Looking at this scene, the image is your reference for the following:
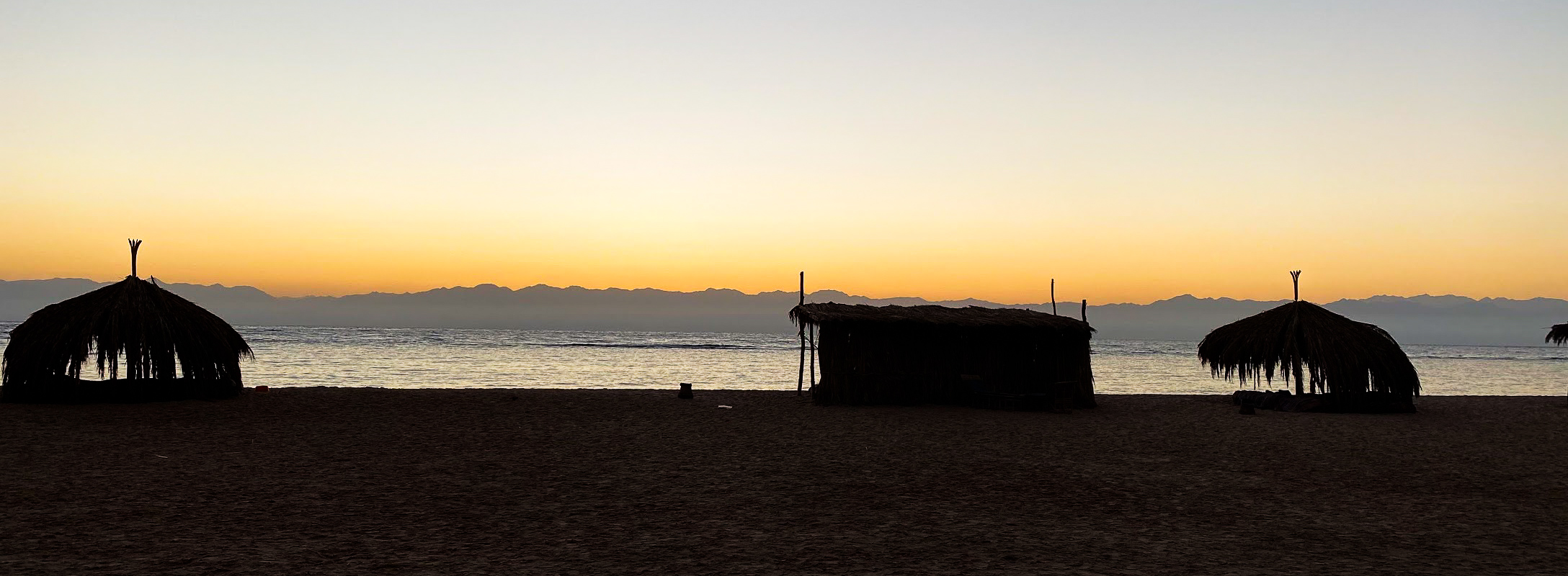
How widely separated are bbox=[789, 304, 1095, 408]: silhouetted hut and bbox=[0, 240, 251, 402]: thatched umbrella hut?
452 inches

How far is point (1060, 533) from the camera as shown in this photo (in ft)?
26.0

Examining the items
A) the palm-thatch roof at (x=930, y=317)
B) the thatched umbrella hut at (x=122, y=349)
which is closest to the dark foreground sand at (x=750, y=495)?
the thatched umbrella hut at (x=122, y=349)

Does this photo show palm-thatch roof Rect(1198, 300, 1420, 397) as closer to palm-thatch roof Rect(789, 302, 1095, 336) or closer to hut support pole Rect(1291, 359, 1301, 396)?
hut support pole Rect(1291, 359, 1301, 396)

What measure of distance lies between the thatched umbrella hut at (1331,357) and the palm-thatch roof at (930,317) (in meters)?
3.53

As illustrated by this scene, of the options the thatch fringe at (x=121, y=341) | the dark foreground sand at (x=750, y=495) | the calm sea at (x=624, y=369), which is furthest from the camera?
the calm sea at (x=624, y=369)

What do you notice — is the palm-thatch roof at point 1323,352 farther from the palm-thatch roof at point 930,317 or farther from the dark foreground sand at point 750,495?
the palm-thatch roof at point 930,317

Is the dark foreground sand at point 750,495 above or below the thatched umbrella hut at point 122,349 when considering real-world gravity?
below

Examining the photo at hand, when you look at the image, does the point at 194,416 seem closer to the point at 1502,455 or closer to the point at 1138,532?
the point at 1138,532

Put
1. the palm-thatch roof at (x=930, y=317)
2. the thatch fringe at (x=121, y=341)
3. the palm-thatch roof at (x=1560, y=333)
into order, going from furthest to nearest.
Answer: the palm-thatch roof at (x=1560, y=333) → the palm-thatch roof at (x=930, y=317) → the thatch fringe at (x=121, y=341)

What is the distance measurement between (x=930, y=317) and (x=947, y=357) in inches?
38.6

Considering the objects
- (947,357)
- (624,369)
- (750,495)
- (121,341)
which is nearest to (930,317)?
(947,357)

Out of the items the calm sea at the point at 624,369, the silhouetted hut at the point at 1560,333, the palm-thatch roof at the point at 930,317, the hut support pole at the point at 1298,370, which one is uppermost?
the palm-thatch roof at the point at 930,317

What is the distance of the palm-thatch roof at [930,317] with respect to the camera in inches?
785

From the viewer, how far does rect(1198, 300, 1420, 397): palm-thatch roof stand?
2012 cm
